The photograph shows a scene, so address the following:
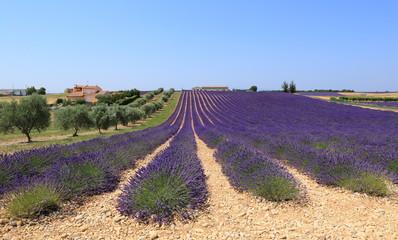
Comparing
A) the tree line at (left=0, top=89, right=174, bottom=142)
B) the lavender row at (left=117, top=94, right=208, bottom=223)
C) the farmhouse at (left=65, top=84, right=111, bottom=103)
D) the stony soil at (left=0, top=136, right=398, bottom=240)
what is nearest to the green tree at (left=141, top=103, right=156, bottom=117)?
the tree line at (left=0, top=89, right=174, bottom=142)

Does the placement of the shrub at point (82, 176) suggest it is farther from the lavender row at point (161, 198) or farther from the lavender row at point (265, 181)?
the lavender row at point (265, 181)

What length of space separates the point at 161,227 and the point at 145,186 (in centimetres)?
77

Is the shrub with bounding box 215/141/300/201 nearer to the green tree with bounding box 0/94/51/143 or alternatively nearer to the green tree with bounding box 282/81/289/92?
the green tree with bounding box 0/94/51/143

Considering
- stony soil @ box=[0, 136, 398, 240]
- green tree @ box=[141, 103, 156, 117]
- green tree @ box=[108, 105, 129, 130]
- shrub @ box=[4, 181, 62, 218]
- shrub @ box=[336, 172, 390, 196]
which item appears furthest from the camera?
green tree @ box=[141, 103, 156, 117]

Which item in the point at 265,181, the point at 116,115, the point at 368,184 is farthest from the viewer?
the point at 116,115

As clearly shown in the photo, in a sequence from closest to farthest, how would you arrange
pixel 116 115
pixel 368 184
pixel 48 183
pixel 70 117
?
1. pixel 48 183
2. pixel 368 184
3. pixel 70 117
4. pixel 116 115

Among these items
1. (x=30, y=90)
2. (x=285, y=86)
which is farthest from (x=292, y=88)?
(x=30, y=90)

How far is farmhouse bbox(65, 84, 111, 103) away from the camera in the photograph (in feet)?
258

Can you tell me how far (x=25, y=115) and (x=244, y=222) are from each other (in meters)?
23.8

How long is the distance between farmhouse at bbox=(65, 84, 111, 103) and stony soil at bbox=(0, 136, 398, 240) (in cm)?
8068

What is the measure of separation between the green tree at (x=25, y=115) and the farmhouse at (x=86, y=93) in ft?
192

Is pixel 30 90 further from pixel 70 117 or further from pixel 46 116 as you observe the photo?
pixel 46 116

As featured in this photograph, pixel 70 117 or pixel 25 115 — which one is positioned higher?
pixel 25 115

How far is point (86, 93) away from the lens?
83438 millimetres
